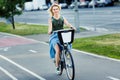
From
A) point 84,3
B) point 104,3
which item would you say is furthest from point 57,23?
point 84,3

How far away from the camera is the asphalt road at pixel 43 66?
427 inches

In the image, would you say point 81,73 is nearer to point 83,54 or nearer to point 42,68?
point 42,68

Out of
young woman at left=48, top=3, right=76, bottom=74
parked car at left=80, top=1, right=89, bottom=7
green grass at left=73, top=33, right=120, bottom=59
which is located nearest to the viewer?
young woman at left=48, top=3, right=76, bottom=74

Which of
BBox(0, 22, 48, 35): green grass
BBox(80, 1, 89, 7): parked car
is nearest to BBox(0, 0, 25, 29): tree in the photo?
BBox(0, 22, 48, 35): green grass

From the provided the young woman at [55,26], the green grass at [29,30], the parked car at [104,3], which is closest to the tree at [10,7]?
the green grass at [29,30]

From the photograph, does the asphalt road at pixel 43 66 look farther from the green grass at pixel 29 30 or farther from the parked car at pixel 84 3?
the parked car at pixel 84 3

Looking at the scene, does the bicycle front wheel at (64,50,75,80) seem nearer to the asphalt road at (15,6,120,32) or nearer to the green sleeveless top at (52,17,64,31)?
the green sleeveless top at (52,17,64,31)

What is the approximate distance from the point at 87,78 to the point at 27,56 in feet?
17.7

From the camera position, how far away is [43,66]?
12.8 meters

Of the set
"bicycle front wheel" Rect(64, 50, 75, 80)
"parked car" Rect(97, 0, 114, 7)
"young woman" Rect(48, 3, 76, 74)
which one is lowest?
"parked car" Rect(97, 0, 114, 7)

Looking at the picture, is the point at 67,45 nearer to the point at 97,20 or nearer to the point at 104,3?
the point at 97,20

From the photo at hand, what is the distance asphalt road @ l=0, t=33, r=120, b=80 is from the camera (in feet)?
35.6

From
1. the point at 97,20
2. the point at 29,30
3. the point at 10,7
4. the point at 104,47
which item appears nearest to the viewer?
the point at 104,47

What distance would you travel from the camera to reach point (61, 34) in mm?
10078
